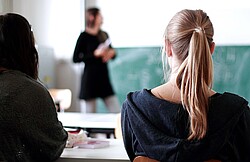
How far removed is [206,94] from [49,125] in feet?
1.89

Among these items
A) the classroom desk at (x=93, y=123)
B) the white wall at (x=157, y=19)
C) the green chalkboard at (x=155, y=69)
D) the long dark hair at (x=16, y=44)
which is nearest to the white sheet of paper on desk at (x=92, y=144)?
the long dark hair at (x=16, y=44)

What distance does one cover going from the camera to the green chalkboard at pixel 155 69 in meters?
4.46

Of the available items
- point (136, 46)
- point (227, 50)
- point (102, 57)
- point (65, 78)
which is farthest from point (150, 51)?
point (65, 78)

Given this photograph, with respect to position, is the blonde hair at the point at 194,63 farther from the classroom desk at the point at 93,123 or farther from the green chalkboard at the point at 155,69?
the green chalkboard at the point at 155,69

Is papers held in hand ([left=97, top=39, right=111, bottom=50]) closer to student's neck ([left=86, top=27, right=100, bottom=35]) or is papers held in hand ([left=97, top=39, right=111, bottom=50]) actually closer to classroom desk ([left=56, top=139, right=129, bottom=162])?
student's neck ([left=86, top=27, right=100, bottom=35])

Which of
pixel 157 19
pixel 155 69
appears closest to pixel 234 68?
pixel 155 69

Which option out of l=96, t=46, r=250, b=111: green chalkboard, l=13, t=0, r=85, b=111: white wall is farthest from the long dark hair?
l=13, t=0, r=85, b=111: white wall

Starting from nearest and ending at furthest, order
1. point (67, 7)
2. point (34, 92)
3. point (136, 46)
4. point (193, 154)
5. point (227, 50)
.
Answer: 1. point (193, 154)
2. point (34, 92)
3. point (227, 50)
4. point (136, 46)
5. point (67, 7)

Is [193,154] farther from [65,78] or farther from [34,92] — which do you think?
[65,78]

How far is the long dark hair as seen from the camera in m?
1.41

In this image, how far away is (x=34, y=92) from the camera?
1378 mm

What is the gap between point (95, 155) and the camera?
57.8 inches

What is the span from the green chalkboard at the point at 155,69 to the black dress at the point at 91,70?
0.22 m

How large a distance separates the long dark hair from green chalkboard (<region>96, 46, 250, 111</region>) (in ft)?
10.4
